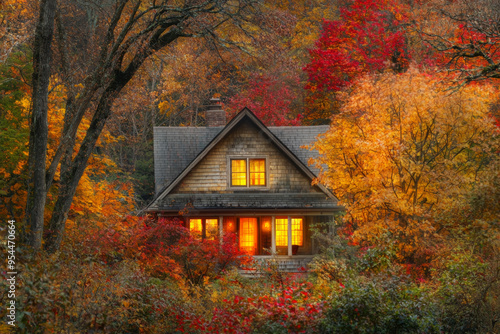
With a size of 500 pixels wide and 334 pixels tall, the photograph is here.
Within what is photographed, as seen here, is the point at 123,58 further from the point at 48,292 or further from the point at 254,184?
the point at 254,184

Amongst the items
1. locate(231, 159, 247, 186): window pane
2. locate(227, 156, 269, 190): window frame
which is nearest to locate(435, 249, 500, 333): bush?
locate(227, 156, 269, 190): window frame

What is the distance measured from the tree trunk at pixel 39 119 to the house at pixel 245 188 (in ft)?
32.6

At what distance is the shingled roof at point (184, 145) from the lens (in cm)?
2195

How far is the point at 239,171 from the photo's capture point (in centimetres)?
2177

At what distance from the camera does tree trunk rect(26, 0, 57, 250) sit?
10008 millimetres

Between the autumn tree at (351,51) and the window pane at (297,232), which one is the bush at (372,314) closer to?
the window pane at (297,232)

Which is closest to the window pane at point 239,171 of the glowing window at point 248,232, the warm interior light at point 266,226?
the glowing window at point 248,232

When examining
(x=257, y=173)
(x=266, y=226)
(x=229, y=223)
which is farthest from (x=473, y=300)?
(x=229, y=223)

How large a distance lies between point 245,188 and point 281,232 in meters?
2.89

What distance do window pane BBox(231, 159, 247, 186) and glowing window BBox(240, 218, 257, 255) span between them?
1.98 meters

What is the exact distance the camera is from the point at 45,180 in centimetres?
1040

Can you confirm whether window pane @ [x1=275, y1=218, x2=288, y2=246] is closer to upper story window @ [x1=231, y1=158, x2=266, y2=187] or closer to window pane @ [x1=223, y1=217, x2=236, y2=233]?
window pane @ [x1=223, y1=217, x2=236, y2=233]

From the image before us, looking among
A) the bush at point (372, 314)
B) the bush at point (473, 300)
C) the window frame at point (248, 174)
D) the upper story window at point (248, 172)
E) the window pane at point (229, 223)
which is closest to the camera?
the bush at point (372, 314)

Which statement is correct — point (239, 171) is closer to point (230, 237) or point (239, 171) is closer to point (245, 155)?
point (245, 155)
